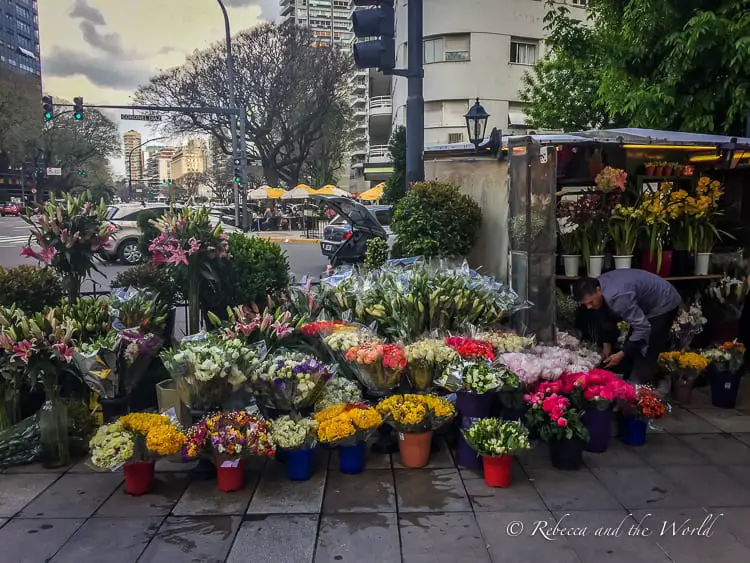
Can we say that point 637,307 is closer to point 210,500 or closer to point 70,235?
point 210,500

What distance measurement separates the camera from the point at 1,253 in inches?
Result: 803

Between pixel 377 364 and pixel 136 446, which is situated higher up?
pixel 377 364

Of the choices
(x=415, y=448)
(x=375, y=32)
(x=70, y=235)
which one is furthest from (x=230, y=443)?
(x=375, y=32)

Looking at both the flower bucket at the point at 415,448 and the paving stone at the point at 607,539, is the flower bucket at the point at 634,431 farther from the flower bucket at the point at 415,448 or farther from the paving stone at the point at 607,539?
the flower bucket at the point at 415,448

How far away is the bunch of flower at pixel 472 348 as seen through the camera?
15.7 ft

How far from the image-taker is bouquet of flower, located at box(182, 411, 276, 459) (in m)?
4.09

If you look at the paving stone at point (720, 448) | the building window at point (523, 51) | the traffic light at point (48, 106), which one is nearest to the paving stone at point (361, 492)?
the paving stone at point (720, 448)

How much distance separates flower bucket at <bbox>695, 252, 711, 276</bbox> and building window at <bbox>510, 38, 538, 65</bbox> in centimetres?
2573

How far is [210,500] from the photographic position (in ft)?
13.5

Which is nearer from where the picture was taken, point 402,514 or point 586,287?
point 402,514

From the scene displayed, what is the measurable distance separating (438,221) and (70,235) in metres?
3.73

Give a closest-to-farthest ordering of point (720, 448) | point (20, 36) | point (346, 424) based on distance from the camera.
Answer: point (346, 424)
point (720, 448)
point (20, 36)

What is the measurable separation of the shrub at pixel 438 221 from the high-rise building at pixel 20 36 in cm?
7150

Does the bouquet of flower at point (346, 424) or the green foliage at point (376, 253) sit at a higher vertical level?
the green foliage at point (376, 253)
